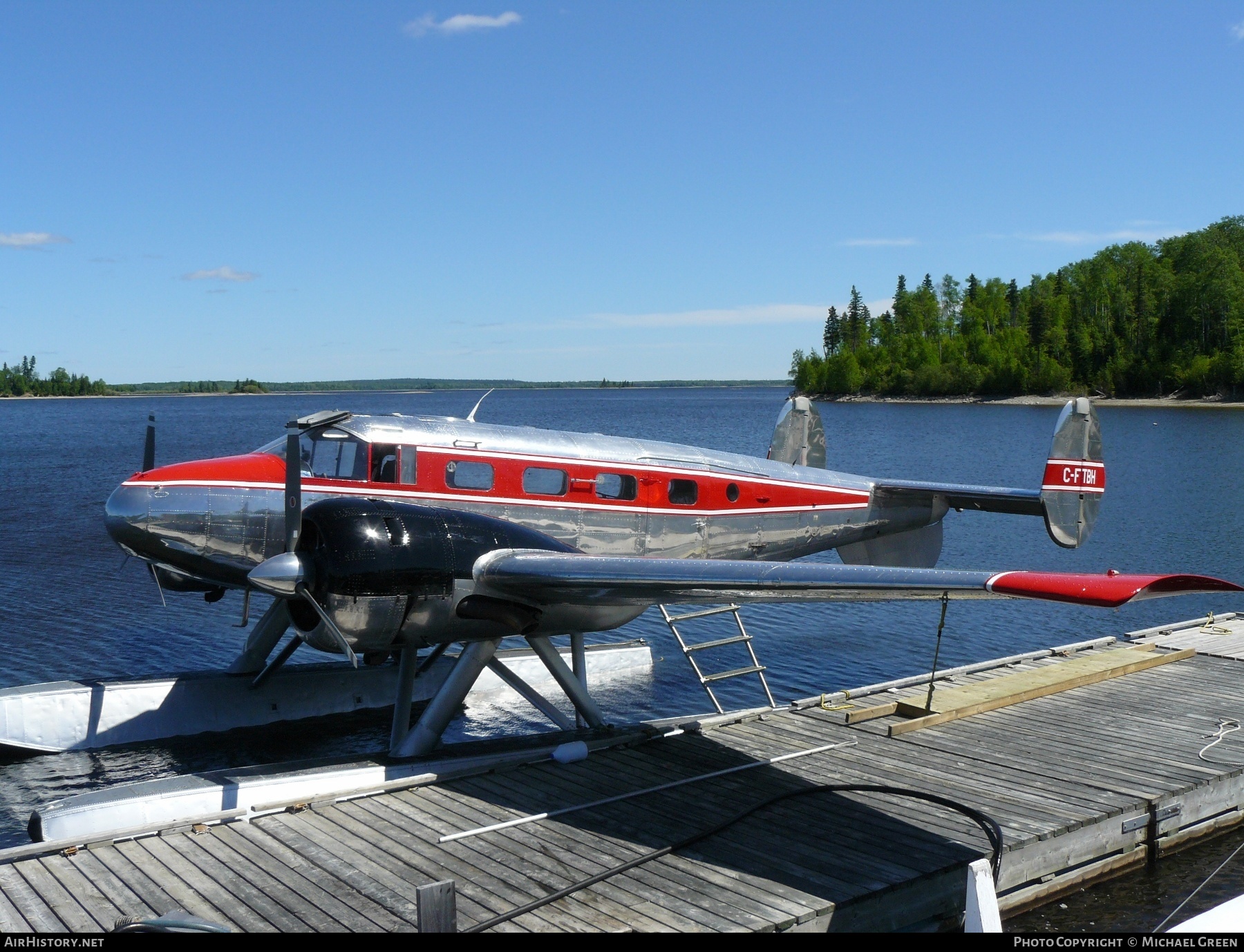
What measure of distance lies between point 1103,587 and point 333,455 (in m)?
8.98

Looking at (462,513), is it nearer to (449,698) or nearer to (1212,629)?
(449,698)

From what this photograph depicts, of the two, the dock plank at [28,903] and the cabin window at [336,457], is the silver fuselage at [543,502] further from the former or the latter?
the dock plank at [28,903]

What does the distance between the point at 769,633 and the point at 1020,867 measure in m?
12.5

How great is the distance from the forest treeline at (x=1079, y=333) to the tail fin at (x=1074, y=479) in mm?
98847

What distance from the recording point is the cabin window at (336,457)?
12.7 m

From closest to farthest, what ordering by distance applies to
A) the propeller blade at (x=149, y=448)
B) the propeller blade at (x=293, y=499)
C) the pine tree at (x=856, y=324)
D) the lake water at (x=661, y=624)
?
the propeller blade at (x=293, y=499)
the propeller blade at (x=149, y=448)
the lake water at (x=661, y=624)
the pine tree at (x=856, y=324)

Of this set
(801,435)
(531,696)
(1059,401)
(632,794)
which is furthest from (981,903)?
(1059,401)

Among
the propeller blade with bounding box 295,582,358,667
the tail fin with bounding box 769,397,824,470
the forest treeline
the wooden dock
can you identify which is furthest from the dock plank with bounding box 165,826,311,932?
the forest treeline

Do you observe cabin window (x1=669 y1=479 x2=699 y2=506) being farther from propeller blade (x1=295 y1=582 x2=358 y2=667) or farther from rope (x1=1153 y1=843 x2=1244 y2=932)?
rope (x1=1153 y1=843 x2=1244 y2=932)

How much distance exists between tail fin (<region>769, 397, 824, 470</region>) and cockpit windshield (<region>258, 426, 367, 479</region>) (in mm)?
7763

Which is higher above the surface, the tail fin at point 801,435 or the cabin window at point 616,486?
the tail fin at point 801,435

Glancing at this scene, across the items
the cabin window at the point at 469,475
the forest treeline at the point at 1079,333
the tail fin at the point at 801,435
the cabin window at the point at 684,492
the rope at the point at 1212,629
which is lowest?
the rope at the point at 1212,629

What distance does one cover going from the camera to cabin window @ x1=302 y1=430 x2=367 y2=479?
1267 cm

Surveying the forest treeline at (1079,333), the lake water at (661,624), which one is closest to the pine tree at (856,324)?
the forest treeline at (1079,333)
